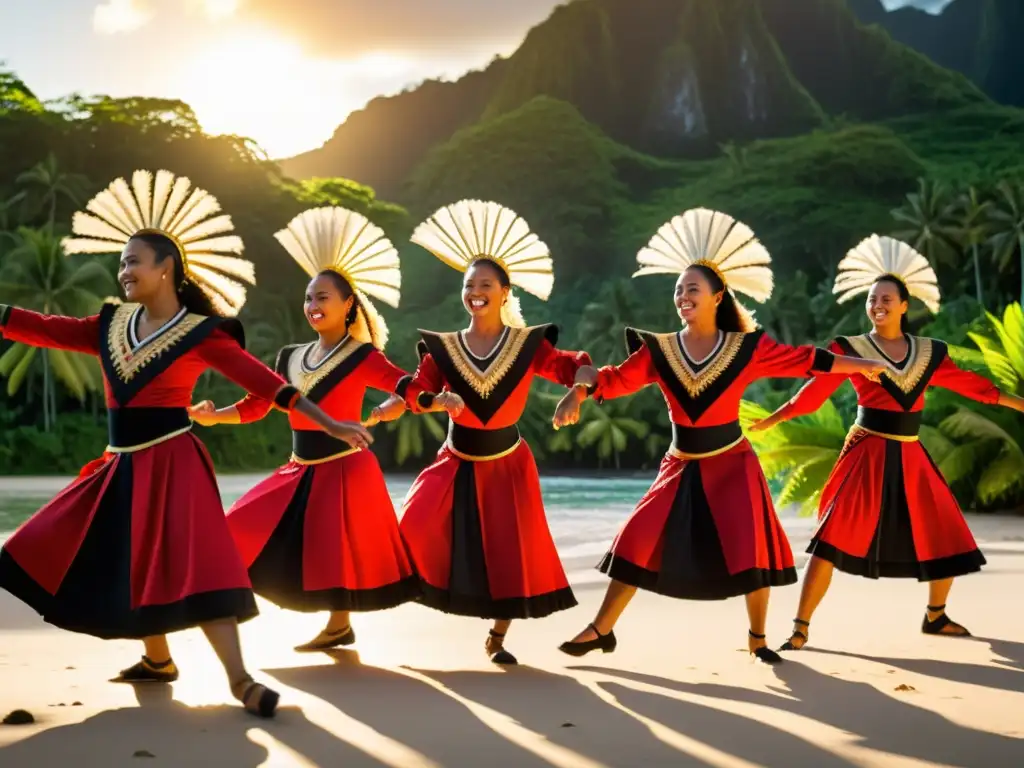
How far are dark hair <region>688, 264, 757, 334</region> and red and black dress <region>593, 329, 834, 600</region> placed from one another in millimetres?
115

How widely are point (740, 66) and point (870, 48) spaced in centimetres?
892

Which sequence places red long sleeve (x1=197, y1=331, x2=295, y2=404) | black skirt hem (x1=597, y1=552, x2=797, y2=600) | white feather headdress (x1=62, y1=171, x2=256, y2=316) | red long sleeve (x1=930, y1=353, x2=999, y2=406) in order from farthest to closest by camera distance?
1. red long sleeve (x1=930, y1=353, x2=999, y2=406)
2. black skirt hem (x1=597, y1=552, x2=797, y2=600)
3. white feather headdress (x1=62, y1=171, x2=256, y2=316)
4. red long sleeve (x1=197, y1=331, x2=295, y2=404)

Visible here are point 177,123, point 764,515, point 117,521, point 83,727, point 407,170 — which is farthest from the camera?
point 407,170

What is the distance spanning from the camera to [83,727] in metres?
3.82

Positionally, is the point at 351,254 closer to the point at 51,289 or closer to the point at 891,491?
the point at 891,491

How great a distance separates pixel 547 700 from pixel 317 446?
5.30ft

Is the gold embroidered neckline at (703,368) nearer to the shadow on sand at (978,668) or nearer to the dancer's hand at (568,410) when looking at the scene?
the dancer's hand at (568,410)

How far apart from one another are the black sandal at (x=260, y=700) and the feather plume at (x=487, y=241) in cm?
223

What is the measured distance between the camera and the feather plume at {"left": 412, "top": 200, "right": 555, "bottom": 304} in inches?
221

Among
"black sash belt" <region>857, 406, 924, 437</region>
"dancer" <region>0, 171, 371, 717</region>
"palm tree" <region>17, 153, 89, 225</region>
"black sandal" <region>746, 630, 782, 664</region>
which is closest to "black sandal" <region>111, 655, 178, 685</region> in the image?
"dancer" <region>0, 171, 371, 717</region>

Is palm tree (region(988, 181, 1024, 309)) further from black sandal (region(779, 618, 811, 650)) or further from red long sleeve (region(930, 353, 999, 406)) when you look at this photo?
black sandal (region(779, 618, 811, 650))

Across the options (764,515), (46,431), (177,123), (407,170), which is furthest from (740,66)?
(764,515)

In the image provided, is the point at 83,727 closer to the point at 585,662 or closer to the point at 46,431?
the point at 585,662

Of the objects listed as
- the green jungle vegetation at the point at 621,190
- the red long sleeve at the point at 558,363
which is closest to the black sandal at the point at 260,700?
the red long sleeve at the point at 558,363
